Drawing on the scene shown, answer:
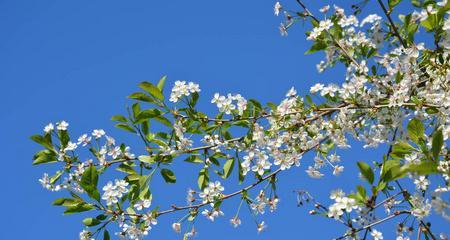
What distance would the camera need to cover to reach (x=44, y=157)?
3387mm

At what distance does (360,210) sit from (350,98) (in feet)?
2.26

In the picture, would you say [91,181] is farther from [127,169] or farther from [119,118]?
[119,118]

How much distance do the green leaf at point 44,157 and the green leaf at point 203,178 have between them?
3.01 ft

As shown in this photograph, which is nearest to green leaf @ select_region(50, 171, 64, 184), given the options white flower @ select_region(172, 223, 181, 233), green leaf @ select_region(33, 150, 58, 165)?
green leaf @ select_region(33, 150, 58, 165)

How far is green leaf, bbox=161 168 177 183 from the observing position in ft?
10.8

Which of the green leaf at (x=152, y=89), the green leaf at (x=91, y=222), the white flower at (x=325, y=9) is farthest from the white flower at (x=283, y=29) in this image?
the green leaf at (x=91, y=222)

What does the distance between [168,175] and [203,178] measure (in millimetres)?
217

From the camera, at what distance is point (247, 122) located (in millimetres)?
3291

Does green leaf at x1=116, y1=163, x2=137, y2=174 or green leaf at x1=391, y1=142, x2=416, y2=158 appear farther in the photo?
green leaf at x1=116, y1=163, x2=137, y2=174

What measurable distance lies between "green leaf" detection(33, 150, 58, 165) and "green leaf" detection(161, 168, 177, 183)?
2.31 feet

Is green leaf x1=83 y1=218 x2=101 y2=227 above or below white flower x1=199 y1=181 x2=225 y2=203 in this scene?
below

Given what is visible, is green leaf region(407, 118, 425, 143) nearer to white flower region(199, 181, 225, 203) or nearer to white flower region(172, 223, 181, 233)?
white flower region(199, 181, 225, 203)

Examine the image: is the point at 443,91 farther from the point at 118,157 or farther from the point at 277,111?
the point at 118,157

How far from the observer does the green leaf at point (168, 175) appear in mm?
3301
